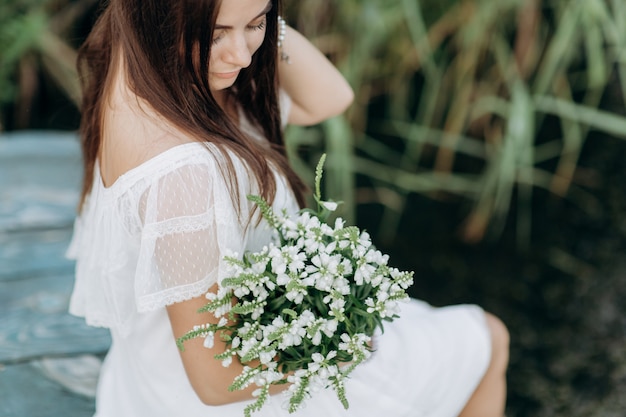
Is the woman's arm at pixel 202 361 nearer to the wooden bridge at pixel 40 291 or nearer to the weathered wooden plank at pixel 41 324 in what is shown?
the wooden bridge at pixel 40 291

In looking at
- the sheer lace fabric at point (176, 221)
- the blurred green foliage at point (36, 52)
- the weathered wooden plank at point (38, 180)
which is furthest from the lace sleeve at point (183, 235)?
the blurred green foliage at point (36, 52)

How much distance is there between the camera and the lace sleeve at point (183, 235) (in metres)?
1.31

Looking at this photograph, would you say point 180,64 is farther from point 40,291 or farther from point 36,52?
point 36,52

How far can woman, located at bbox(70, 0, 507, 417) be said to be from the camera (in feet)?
4.31

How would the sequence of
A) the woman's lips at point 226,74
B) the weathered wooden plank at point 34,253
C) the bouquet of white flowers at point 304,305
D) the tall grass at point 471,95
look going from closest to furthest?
1. the bouquet of white flowers at point 304,305
2. the woman's lips at point 226,74
3. the weathered wooden plank at point 34,253
4. the tall grass at point 471,95

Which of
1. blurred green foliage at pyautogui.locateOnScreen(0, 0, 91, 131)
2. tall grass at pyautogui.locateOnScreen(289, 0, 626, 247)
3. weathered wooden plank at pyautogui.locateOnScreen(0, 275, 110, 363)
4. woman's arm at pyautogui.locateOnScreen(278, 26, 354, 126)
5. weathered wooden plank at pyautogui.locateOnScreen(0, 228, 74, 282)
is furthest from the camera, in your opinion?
blurred green foliage at pyautogui.locateOnScreen(0, 0, 91, 131)

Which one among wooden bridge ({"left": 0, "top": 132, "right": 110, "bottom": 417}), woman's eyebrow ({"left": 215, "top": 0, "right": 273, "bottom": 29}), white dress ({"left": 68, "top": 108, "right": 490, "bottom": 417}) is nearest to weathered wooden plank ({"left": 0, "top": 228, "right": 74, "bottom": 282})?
wooden bridge ({"left": 0, "top": 132, "right": 110, "bottom": 417})

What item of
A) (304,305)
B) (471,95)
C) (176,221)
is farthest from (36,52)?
(304,305)

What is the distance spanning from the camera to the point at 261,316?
4.37 feet

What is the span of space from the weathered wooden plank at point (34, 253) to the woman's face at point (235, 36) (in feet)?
3.79

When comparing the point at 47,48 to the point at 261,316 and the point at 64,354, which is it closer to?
the point at 64,354

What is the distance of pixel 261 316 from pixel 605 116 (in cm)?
180

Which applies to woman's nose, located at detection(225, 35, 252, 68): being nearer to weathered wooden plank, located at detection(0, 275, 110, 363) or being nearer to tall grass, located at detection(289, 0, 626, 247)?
weathered wooden plank, located at detection(0, 275, 110, 363)

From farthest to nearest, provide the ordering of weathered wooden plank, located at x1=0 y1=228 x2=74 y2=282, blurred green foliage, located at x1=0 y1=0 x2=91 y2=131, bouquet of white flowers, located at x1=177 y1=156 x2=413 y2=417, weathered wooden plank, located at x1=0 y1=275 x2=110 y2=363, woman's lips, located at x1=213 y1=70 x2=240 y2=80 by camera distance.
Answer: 1. blurred green foliage, located at x1=0 y1=0 x2=91 y2=131
2. weathered wooden plank, located at x1=0 y1=228 x2=74 y2=282
3. weathered wooden plank, located at x1=0 y1=275 x2=110 y2=363
4. woman's lips, located at x1=213 y1=70 x2=240 y2=80
5. bouquet of white flowers, located at x1=177 y1=156 x2=413 y2=417
